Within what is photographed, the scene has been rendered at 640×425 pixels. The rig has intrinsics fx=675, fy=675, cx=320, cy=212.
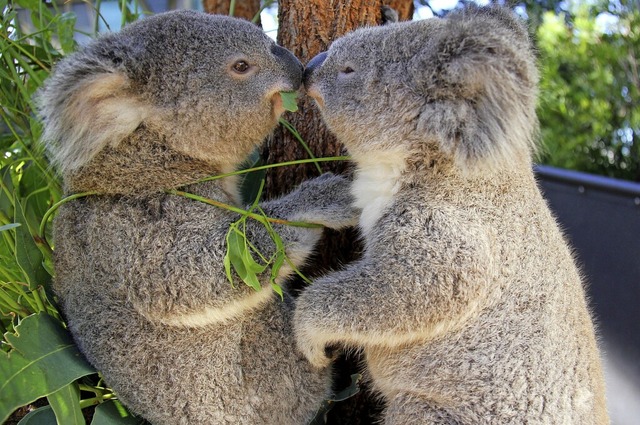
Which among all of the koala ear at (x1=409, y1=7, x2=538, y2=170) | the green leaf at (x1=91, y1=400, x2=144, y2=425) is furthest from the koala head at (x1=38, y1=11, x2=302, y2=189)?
the green leaf at (x1=91, y1=400, x2=144, y2=425)

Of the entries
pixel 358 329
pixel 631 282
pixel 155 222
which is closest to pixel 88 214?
pixel 155 222

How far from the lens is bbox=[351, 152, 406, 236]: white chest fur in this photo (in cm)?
229

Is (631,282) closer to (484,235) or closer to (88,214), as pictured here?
(484,235)

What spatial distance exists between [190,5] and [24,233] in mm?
5265

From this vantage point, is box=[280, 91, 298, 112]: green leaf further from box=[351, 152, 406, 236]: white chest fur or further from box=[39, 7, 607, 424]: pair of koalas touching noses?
box=[351, 152, 406, 236]: white chest fur

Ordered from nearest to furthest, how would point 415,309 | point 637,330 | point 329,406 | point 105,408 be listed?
point 415,309 < point 105,408 < point 329,406 < point 637,330

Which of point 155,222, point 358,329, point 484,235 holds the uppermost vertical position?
point 155,222

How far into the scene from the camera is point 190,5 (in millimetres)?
7203

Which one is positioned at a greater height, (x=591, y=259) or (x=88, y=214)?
(x=88, y=214)

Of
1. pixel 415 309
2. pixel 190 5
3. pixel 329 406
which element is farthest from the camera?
pixel 190 5

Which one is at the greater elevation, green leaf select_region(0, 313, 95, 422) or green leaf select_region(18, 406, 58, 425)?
green leaf select_region(0, 313, 95, 422)

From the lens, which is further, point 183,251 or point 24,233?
point 24,233

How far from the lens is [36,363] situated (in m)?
2.20

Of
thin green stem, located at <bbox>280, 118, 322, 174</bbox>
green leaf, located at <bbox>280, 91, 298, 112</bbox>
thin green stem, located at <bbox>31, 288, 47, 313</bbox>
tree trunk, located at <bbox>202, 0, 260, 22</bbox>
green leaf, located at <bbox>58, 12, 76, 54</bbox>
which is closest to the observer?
green leaf, located at <bbox>280, 91, 298, 112</bbox>
